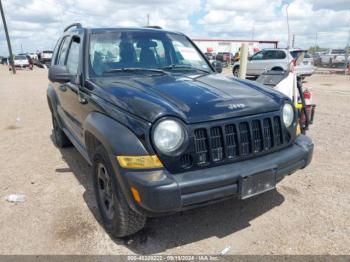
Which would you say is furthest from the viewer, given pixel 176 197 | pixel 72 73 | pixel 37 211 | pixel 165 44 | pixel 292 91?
pixel 292 91

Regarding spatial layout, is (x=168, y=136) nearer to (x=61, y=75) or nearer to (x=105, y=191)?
(x=105, y=191)

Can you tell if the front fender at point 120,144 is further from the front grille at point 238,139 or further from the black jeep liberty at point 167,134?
the front grille at point 238,139

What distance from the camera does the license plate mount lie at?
2.68 m

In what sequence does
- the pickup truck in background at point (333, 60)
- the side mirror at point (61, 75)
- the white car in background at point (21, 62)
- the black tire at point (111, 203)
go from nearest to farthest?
the black tire at point (111, 203) → the side mirror at point (61, 75) → the pickup truck in background at point (333, 60) → the white car in background at point (21, 62)

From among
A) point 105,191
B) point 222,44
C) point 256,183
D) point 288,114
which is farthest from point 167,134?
point 222,44

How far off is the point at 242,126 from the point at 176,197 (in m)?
0.87

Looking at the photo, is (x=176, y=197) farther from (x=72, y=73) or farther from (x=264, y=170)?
(x=72, y=73)

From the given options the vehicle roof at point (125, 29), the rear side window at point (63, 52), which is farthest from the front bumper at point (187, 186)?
the rear side window at point (63, 52)

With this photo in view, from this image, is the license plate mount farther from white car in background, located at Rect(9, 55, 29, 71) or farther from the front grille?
white car in background, located at Rect(9, 55, 29, 71)

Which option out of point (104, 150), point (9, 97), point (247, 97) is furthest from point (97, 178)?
point (9, 97)

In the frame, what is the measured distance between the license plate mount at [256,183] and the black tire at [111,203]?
0.88 metres

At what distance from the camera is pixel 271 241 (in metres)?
3.02

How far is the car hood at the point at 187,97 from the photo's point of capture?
263cm

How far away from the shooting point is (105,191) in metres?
3.16
